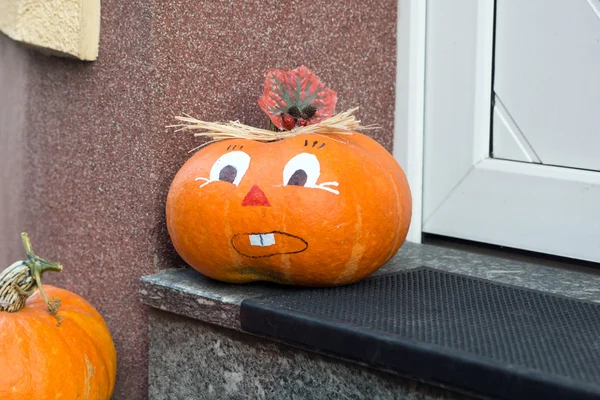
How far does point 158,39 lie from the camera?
1.68m

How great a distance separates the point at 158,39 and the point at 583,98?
3.29 feet

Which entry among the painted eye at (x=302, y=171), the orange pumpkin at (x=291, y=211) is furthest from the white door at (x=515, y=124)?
the painted eye at (x=302, y=171)

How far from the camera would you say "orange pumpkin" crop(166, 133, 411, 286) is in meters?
1.41

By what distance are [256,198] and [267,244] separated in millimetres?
89

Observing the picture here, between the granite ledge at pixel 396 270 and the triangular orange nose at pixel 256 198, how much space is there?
0.19 metres

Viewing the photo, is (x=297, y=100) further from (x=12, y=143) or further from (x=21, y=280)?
(x=12, y=143)

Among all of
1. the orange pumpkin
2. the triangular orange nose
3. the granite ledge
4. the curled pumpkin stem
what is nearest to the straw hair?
the orange pumpkin

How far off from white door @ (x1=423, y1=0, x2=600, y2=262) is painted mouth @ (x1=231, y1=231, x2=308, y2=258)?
0.75 meters

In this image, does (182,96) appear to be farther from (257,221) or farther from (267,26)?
(257,221)

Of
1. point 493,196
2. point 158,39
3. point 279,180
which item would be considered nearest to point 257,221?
point 279,180

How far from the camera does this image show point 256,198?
1423mm

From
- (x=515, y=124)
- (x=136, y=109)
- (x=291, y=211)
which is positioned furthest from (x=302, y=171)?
(x=515, y=124)

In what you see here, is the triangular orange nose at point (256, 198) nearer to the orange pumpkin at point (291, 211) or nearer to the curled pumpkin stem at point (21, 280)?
the orange pumpkin at point (291, 211)

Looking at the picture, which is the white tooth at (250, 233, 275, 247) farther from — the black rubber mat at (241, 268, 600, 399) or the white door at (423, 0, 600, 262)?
the white door at (423, 0, 600, 262)
